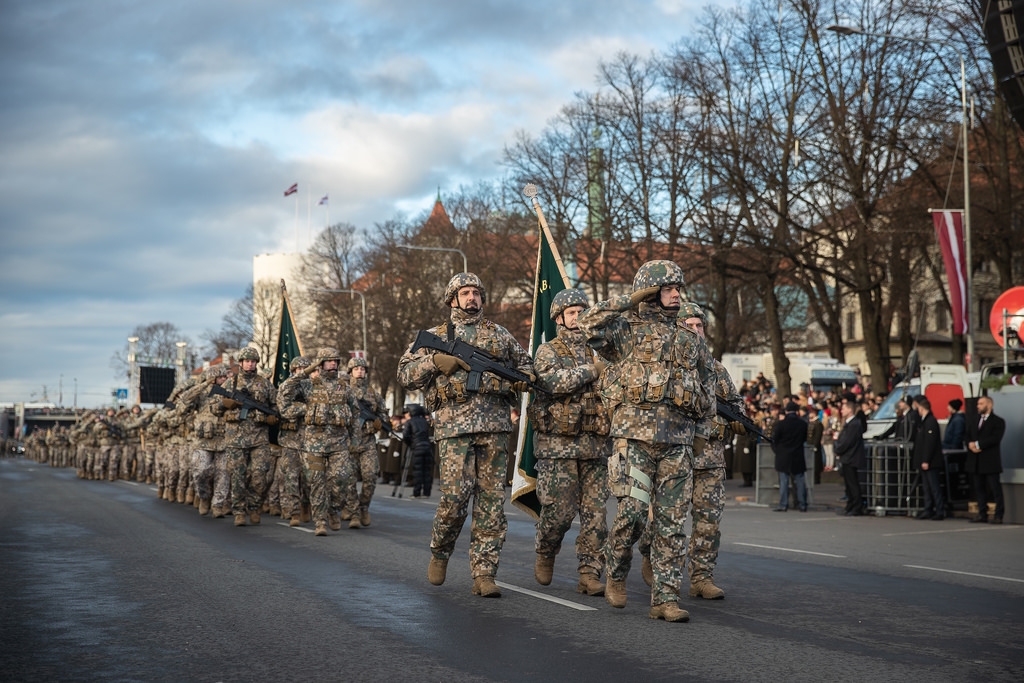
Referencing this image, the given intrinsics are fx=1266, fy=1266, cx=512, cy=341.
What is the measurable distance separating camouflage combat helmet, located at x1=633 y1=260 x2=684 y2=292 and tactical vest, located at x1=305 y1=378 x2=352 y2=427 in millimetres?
7184

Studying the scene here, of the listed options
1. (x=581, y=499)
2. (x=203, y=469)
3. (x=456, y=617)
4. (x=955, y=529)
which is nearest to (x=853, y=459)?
(x=955, y=529)

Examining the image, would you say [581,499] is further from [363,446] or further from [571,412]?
[363,446]

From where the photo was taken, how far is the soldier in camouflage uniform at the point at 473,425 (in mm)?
8773

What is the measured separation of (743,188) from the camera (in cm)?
3578

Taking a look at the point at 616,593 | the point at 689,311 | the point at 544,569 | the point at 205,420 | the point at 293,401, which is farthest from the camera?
the point at 205,420

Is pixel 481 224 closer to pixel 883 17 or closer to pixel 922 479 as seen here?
pixel 883 17

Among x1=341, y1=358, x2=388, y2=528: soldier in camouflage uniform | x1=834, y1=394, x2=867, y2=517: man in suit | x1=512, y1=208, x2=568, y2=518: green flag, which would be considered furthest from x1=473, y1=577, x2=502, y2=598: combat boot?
x1=834, y1=394, x2=867, y2=517: man in suit

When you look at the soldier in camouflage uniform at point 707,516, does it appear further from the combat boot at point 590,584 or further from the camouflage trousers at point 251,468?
the camouflage trousers at point 251,468

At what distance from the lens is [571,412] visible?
9.01m

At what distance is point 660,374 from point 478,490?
5.69 ft

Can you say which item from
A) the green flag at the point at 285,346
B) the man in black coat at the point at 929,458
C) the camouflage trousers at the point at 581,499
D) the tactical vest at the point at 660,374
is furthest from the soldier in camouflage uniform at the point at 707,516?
the green flag at the point at 285,346

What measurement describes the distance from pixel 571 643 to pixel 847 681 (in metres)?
1.62

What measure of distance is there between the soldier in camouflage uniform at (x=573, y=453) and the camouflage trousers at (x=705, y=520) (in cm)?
65

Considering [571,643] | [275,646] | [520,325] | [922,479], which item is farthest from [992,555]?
[520,325]
